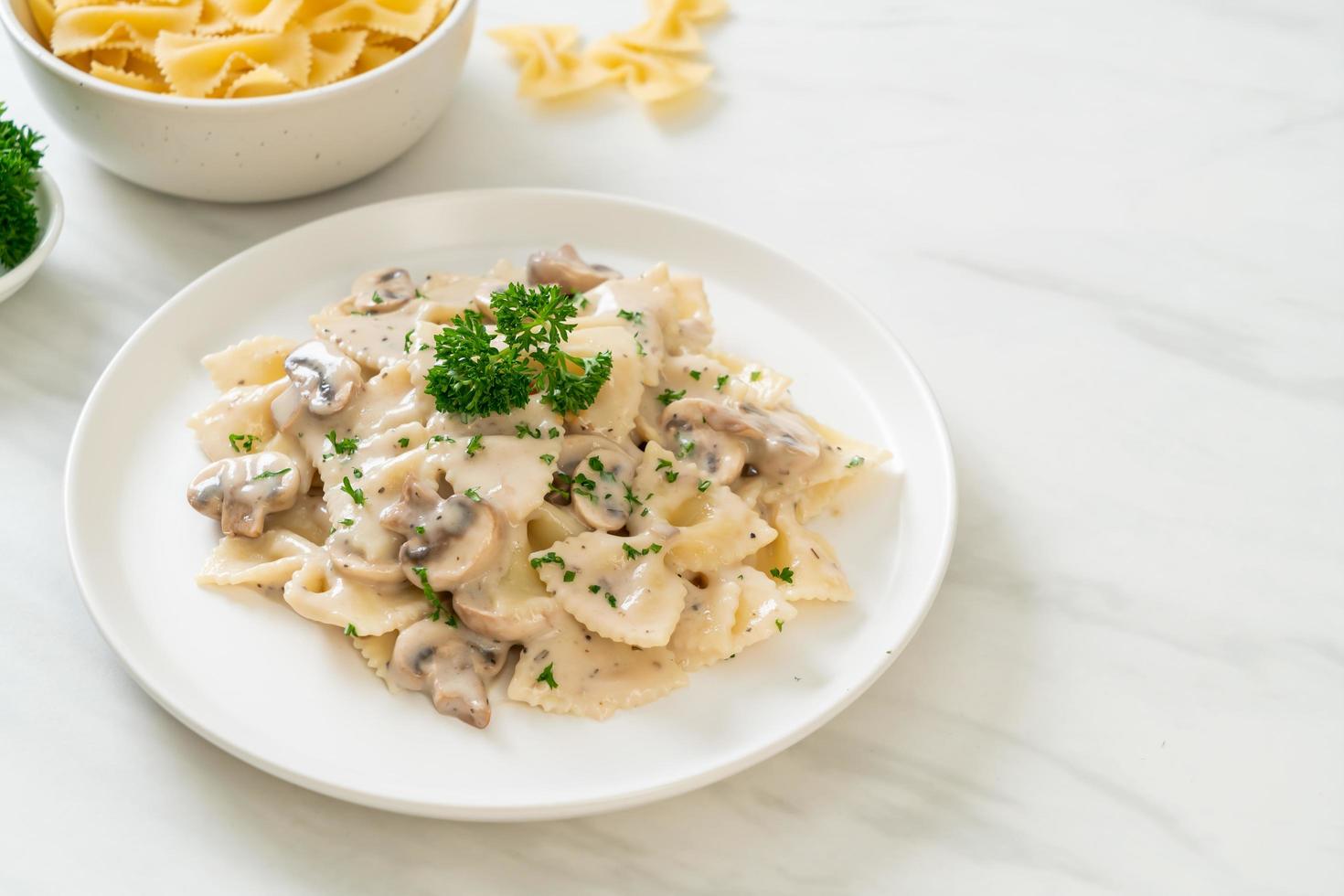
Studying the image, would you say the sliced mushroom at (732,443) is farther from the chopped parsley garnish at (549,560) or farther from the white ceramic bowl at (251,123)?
the white ceramic bowl at (251,123)

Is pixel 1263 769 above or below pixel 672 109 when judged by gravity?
below

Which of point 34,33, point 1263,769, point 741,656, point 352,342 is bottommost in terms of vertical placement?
point 1263,769

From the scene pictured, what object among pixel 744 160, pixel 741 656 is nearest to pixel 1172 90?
pixel 744 160

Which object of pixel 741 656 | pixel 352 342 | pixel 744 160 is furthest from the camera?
pixel 744 160

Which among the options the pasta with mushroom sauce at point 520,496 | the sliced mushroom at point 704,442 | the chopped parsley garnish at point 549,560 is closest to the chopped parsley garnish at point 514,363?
the pasta with mushroom sauce at point 520,496

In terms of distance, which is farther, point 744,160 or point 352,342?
point 744,160

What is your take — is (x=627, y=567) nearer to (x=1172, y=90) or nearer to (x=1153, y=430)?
(x=1153, y=430)

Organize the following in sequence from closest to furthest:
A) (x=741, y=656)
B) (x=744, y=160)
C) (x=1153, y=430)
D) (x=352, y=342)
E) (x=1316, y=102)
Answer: (x=741, y=656)
(x=352, y=342)
(x=1153, y=430)
(x=744, y=160)
(x=1316, y=102)
